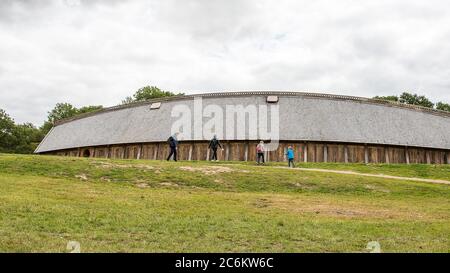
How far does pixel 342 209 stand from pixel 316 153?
78.6ft

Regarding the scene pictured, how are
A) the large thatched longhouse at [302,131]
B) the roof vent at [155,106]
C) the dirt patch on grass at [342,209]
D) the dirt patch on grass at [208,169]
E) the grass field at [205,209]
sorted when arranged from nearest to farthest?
the grass field at [205,209] < the dirt patch on grass at [342,209] < the dirt patch on grass at [208,169] < the large thatched longhouse at [302,131] < the roof vent at [155,106]

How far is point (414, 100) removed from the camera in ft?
246

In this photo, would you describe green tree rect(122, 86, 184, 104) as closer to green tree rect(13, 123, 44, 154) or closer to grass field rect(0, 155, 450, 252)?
green tree rect(13, 123, 44, 154)

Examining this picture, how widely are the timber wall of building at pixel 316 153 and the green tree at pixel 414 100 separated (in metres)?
34.6

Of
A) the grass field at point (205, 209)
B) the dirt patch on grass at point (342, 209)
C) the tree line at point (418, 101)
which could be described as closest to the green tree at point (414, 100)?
the tree line at point (418, 101)

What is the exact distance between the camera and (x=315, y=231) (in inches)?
408

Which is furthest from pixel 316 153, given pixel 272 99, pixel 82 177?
pixel 82 177

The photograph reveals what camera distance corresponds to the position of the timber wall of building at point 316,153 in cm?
3853

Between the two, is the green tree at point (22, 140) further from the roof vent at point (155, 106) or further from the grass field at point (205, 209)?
the grass field at point (205, 209)

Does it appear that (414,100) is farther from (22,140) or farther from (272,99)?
(22,140)

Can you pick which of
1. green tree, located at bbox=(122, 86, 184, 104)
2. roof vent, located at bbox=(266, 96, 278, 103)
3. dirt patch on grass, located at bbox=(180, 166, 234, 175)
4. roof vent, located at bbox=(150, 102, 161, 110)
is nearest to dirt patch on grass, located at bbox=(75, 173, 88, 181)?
dirt patch on grass, located at bbox=(180, 166, 234, 175)

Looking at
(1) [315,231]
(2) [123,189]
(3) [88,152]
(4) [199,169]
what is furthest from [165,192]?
(3) [88,152]

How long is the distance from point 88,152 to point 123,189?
31.7m
